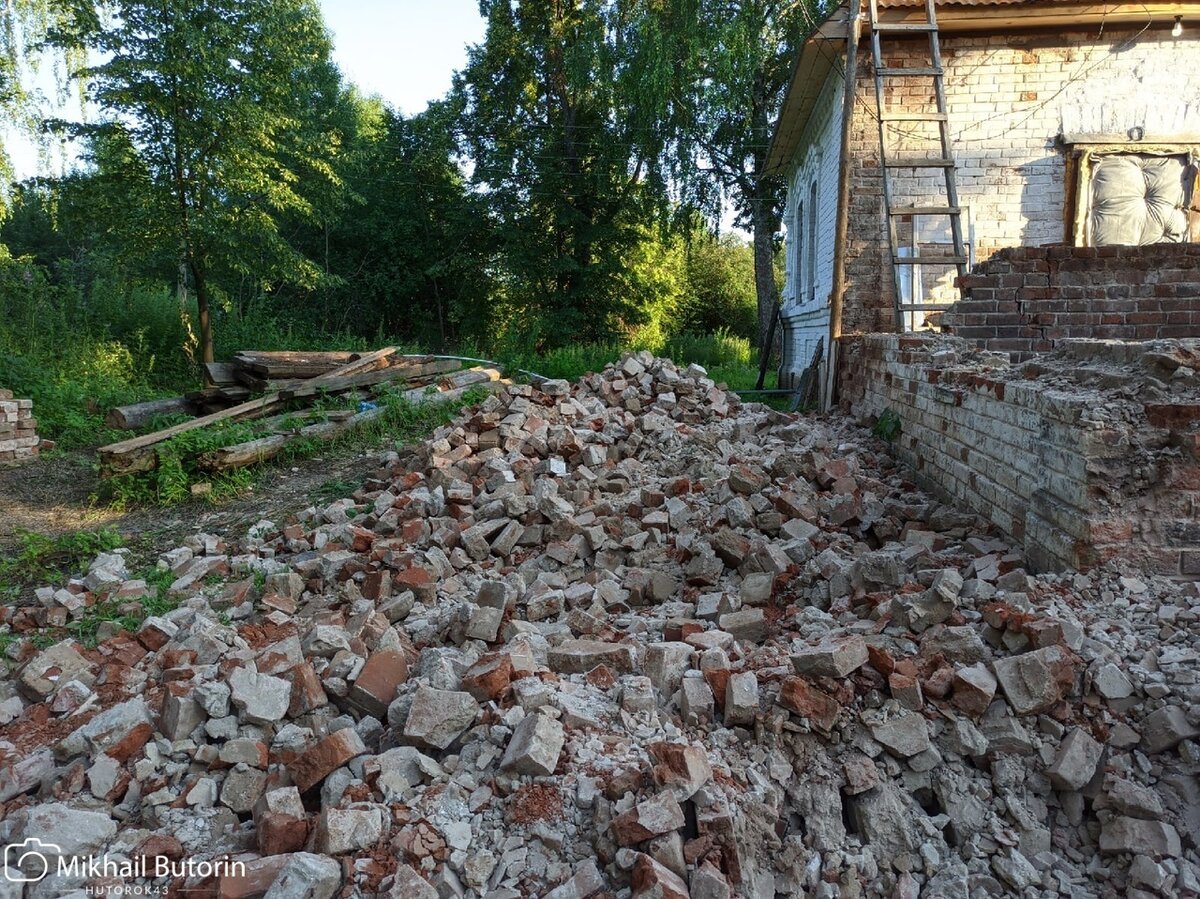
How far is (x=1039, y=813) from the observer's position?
2.39 metres

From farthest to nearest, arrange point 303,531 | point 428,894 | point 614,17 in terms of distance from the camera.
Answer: point 614,17
point 303,531
point 428,894

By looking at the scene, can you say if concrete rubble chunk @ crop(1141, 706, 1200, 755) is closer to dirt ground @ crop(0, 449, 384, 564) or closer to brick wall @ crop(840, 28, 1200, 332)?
dirt ground @ crop(0, 449, 384, 564)

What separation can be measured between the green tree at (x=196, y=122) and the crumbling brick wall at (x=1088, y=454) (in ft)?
33.9

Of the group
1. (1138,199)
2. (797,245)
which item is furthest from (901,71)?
(797,245)

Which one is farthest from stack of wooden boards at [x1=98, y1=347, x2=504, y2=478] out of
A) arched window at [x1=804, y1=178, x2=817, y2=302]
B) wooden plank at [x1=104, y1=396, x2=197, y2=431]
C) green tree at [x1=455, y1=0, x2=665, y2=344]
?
green tree at [x1=455, y1=0, x2=665, y2=344]

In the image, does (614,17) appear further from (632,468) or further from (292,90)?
(632,468)

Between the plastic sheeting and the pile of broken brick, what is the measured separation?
21.6 ft

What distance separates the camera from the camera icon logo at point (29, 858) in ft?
7.75

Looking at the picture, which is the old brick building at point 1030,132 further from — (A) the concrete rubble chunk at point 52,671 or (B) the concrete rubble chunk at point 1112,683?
(A) the concrete rubble chunk at point 52,671

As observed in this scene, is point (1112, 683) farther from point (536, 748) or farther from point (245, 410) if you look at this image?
point (245, 410)

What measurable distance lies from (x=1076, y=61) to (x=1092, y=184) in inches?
52.8

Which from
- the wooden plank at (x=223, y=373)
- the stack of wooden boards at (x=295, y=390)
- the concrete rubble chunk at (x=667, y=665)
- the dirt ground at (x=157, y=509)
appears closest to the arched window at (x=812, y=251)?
the stack of wooden boards at (x=295, y=390)

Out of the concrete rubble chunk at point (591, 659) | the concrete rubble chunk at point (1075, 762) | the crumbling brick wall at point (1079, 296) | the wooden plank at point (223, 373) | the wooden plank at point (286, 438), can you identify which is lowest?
the concrete rubble chunk at point (1075, 762)

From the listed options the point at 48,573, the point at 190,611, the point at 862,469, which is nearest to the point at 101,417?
the point at 48,573
